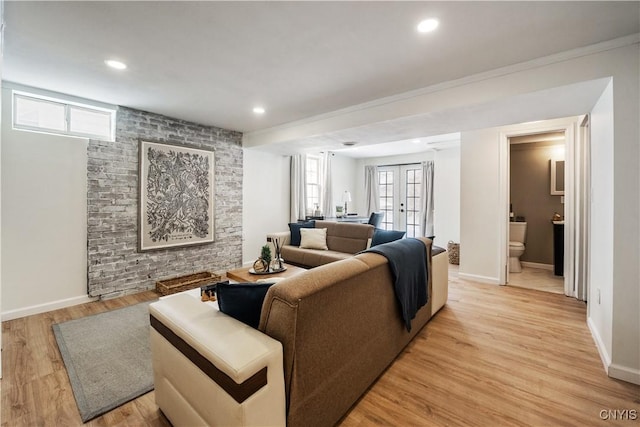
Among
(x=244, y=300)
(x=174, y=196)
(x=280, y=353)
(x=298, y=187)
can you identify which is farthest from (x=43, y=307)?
(x=298, y=187)

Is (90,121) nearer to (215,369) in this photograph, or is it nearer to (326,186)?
(215,369)

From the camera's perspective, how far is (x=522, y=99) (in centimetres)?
248

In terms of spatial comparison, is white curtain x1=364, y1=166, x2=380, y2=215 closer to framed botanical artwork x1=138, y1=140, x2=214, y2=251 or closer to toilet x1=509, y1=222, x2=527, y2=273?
toilet x1=509, y1=222, x2=527, y2=273

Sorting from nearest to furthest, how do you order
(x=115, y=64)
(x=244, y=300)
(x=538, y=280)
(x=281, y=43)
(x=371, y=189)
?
(x=244, y=300)
(x=281, y=43)
(x=115, y=64)
(x=538, y=280)
(x=371, y=189)

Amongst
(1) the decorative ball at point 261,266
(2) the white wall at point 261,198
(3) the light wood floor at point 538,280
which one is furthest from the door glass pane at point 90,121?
(3) the light wood floor at point 538,280

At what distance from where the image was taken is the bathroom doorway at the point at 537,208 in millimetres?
4617

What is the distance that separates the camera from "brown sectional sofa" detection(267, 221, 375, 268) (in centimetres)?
410

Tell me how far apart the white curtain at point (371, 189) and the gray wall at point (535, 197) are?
132 inches

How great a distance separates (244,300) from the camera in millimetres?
1386

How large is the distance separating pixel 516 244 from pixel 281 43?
4.80 metres

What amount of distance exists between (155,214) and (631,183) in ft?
16.2

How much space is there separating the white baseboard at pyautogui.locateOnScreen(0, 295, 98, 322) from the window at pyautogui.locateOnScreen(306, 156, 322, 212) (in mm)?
4322

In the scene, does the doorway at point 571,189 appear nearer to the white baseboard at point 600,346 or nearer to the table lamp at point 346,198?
the white baseboard at point 600,346

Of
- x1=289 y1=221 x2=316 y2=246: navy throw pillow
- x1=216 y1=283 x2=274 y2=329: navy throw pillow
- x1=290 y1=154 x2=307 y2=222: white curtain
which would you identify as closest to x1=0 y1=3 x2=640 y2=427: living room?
x1=290 y1=154 x2=307 y2=222: white curtain
